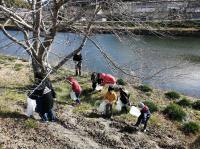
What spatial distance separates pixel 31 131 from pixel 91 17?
4.40 metres

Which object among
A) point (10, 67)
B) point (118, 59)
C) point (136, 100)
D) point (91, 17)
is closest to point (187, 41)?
point (118, 59)

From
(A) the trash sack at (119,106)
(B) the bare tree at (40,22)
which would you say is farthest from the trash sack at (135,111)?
(B) the bare tree at (40,22)

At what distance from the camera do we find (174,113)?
581 inches

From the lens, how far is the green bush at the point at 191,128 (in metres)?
13.6

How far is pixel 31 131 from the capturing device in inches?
491

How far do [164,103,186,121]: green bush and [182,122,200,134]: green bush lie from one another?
2.55ft

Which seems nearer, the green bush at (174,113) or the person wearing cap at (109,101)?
the person wearing cap at (109,101)

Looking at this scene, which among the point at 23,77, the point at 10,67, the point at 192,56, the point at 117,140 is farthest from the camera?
the point at 192,56

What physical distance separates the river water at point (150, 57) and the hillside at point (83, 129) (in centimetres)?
177

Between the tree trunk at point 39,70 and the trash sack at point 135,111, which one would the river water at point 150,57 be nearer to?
the tree trunk at point 39,70

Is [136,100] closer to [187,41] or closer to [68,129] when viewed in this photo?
[68,129]

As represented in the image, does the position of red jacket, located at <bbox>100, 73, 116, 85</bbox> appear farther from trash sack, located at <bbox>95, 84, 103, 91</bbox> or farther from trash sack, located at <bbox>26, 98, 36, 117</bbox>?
trash sack, located at <bbox>26, 98, 36, 117</bbox>

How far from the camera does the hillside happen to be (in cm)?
1197

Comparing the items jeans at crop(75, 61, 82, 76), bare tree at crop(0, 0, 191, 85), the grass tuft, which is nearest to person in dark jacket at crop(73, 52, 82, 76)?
jeans at crop(75, 61, 82, 76)
